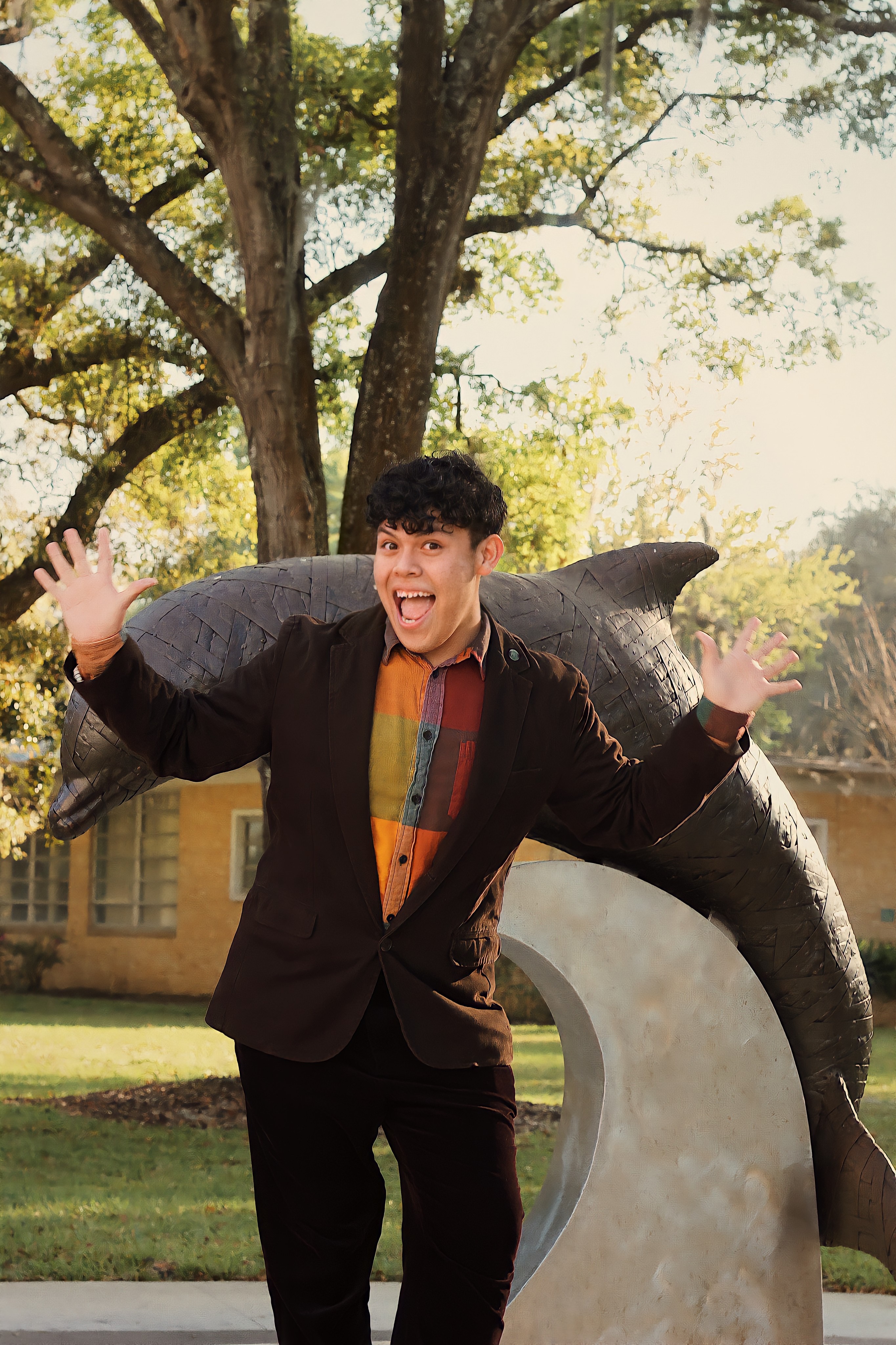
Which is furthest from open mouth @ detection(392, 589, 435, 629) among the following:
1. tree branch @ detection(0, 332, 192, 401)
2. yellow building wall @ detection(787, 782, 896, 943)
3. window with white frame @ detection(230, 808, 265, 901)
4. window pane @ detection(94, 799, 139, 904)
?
window pane @ detection(94, 799, 139, 904)

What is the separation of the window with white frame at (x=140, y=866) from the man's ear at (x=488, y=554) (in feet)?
42.2

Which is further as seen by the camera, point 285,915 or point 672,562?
point 672,562

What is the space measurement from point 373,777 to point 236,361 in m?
5.76

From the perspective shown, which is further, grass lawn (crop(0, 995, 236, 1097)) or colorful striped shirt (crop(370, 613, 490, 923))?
grass lawn (crop(0, 995, 236, 1097))

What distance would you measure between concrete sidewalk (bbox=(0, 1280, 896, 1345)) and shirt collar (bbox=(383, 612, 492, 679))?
252cm

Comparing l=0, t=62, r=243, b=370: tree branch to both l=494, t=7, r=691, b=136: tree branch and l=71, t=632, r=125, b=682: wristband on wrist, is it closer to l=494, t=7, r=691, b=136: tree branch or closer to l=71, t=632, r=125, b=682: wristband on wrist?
l=494, t=7, r=691, b=136: tree branch

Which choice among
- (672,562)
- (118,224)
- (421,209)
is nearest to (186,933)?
(118,224)

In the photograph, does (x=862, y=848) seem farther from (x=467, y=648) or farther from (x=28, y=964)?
(x=467, y=648)

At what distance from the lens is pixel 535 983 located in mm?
3443

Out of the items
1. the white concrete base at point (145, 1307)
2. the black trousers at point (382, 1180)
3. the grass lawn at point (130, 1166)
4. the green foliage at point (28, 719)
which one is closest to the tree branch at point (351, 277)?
the green foliage at point (28, 719)

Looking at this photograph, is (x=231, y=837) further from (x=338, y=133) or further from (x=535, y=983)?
(x=535, y=983)

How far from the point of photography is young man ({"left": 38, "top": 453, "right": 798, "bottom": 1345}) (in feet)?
6.91

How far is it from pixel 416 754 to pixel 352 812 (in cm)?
16

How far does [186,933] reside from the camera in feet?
46.3
